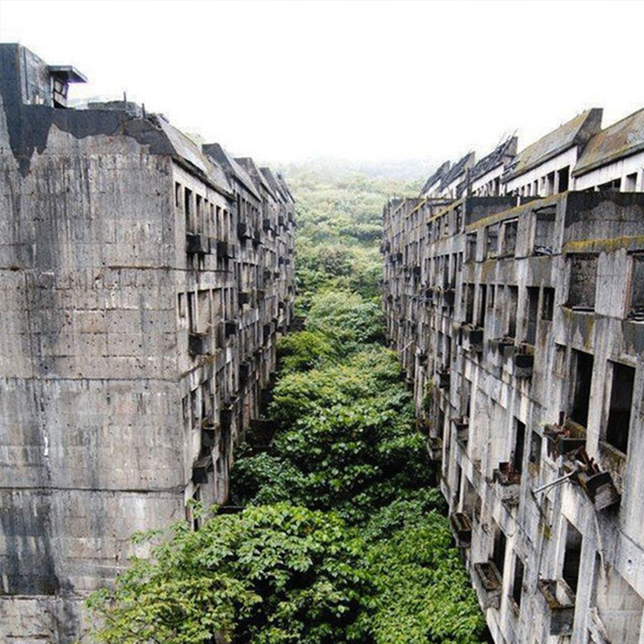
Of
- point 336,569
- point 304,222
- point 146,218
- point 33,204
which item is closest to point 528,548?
point 336,569

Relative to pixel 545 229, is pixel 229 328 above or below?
below

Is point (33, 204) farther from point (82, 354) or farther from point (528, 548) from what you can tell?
point (528, 548)

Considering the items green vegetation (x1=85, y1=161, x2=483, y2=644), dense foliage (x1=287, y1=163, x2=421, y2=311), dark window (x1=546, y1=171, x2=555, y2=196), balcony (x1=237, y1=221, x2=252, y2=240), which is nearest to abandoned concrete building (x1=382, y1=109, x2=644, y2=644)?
dark window (x1=546, y1=171, x2=555, y2=196)

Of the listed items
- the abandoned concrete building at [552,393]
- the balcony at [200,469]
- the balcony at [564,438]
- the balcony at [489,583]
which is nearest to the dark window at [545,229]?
the abandoned concrete building at [552,393]

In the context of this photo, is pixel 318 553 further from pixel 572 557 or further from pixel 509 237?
pixel 509 237

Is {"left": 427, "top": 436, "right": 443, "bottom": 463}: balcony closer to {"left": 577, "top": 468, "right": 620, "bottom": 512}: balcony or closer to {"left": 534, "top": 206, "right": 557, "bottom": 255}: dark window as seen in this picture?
{"left": 534, "top": 206, "right": 557, "bottom": 255}: dark window

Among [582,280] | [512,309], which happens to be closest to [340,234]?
[512,309]
